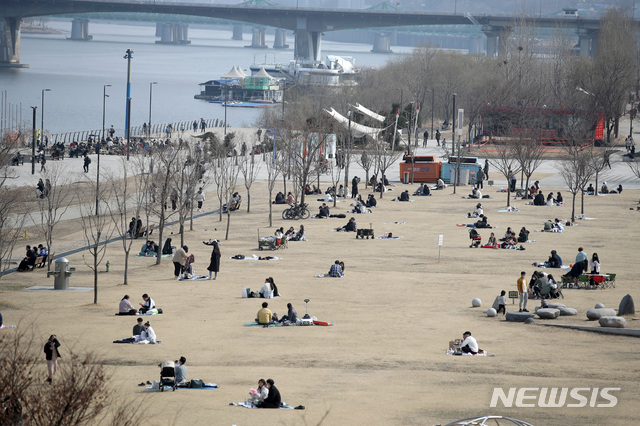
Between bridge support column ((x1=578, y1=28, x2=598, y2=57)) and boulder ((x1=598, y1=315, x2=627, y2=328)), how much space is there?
134 m

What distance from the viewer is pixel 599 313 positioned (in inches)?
887

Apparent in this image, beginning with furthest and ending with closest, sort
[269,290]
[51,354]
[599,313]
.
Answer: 1. [269,290]
2. [599,313]
3. [51,354]

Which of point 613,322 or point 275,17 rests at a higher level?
point 275,17

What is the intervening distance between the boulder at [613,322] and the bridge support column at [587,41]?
134 m

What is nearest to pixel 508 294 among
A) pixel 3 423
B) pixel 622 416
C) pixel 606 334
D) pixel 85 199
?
pixel 606 334

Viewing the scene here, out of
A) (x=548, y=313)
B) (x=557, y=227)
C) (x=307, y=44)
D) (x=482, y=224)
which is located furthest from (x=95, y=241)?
(x=307, y=44)

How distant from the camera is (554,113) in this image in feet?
271

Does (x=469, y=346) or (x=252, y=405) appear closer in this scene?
(x=252, y=405)

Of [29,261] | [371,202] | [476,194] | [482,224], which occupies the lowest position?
[29,261]

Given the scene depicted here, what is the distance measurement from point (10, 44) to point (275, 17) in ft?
171

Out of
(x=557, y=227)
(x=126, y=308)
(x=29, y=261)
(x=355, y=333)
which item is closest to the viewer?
(x=355, y=333)

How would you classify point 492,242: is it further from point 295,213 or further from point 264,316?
point 264,316

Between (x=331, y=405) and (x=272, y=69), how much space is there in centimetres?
17691

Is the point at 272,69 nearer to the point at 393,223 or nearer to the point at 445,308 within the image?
the point at 393,223
